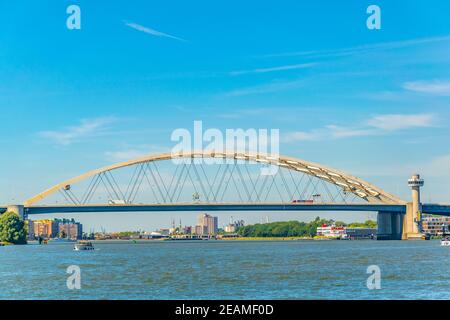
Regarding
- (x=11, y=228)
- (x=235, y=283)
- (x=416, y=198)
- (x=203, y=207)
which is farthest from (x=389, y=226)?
(x=235, y=283)

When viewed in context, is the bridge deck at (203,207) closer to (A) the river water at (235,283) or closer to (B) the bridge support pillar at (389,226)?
(B) the bridge support pillar at (389,226)

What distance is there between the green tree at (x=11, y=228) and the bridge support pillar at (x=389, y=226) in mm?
65213

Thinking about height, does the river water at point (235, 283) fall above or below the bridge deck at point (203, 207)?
below

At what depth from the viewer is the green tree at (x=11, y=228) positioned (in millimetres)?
125438

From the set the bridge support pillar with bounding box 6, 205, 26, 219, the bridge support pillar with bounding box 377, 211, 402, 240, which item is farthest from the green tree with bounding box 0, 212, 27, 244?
the bridge support pillar with bounding box 377, 211, 402, 240

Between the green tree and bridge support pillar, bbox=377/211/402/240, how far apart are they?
6521 centimetres

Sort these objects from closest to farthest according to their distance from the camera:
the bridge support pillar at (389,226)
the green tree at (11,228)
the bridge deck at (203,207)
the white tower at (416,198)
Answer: the bridge deck at (203,207)
the green tree at (11,228)
the white tower at (416,198)
the bridge support pillar at (389,226)

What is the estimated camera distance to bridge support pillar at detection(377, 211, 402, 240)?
463 ft

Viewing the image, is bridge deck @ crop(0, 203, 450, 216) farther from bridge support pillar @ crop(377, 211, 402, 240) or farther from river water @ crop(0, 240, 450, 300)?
river water @ crop(0, 240, 450, 300)

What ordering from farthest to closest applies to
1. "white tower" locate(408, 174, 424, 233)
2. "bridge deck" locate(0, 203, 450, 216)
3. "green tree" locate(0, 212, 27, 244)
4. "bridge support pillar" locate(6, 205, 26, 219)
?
"white tower" locate(408, 174, 424, 233)
"bridge support pillar" locate(6, 205, 26, 219)
"green tree" locate(0, 212, 27, 244)
"bridge deck" locate(0, 203, 450, 216)

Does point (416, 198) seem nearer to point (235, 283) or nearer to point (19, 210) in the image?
point (19, 210)

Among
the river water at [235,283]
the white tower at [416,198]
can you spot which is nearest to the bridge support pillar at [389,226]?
the white tower at [416,198]

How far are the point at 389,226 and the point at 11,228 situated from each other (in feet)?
227
